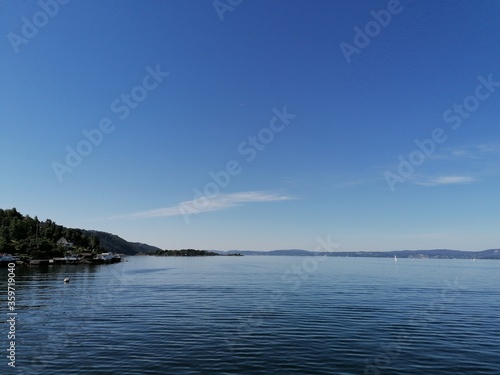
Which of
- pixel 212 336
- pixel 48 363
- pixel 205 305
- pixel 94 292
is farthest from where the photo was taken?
pixel 94 292

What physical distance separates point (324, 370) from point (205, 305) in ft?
98.5

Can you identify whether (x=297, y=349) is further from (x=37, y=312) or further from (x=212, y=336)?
(x=37, y=312)

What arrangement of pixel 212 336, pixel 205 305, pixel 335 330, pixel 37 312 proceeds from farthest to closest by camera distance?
1. pixel 205 305
2. pixel 37 312
3. pixel 335 330
4. pixel 212 336

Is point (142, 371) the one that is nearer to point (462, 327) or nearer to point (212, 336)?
point (212, 336)

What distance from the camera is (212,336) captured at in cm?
3334

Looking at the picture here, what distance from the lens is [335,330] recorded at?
36094 mm

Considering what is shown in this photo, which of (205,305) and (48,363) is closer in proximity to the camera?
(48,363)

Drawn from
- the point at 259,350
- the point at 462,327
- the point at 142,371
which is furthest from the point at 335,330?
the point at 142,371

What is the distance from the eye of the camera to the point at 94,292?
66.6 m

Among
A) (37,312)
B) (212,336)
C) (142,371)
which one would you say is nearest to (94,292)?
(37,312)

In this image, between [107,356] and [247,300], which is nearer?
[107,356]

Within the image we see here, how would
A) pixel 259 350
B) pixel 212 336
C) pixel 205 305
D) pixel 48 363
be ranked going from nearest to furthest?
pixel 48 363, pixel 259 350, pixel 212 336, pixel 205 305

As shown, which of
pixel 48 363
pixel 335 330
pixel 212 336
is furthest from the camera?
pixel 335 330

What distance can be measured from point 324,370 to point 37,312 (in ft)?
131
